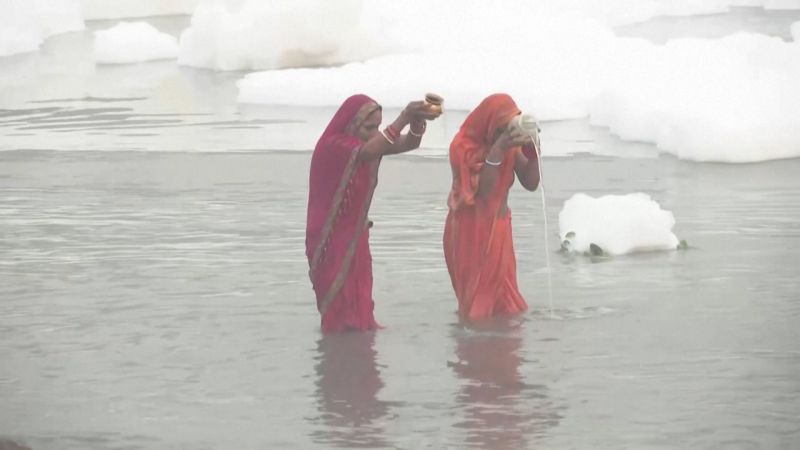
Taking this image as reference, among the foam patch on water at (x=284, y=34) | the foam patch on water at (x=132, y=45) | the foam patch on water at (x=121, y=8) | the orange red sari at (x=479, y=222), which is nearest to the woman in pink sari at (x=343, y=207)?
the orange red sari at (x=479, y=222)

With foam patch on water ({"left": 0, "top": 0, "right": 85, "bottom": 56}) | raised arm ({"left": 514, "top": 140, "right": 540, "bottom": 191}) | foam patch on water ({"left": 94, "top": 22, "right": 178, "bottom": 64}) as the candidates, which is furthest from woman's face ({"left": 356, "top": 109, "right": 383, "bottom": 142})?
foam patch on water ({"left": 0, "top": 0, "right": 85, "bottom": 56})

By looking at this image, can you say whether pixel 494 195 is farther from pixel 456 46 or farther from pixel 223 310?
pixel 456 46

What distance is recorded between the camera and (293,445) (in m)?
7.68

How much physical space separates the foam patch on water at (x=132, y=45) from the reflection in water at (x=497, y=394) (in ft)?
72.7

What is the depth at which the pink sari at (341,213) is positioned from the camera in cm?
976

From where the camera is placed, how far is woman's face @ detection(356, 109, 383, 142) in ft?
32.1

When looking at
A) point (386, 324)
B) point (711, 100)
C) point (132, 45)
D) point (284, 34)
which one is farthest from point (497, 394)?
point (132, 45)

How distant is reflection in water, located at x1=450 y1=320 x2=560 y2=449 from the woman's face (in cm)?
113

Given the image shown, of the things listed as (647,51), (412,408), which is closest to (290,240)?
(412,408)

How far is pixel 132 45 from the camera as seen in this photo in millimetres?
31656

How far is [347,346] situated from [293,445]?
6.56 feet

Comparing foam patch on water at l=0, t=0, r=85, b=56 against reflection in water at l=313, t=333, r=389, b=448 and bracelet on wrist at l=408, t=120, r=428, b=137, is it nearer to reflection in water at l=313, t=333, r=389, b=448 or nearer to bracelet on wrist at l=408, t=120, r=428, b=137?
reflection in water at l=313, t=333, r=389, b=448

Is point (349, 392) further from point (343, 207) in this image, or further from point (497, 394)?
point (343, 207)

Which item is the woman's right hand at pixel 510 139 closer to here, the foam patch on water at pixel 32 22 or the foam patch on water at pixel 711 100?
the foam patch on water at pixel 711 100
